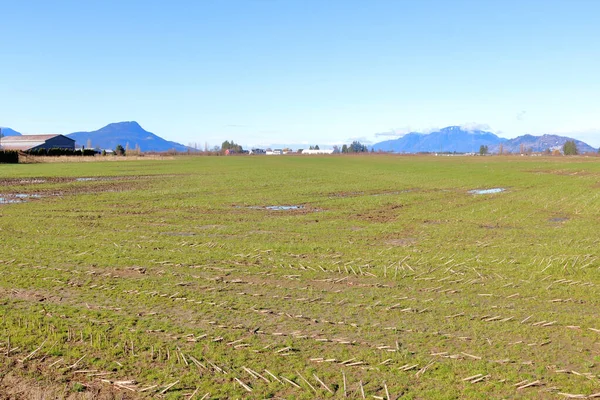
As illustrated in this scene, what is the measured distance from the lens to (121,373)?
609 centimetres

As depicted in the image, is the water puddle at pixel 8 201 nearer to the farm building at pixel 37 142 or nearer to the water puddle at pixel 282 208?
the water puddle at pixel 282 208

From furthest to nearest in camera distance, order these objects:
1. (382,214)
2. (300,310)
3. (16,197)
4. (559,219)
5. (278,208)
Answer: (16,197) < (278,208) < (382,214) < (559,219) < (300,310)

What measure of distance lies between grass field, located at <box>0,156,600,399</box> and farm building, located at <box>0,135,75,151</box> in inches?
5171

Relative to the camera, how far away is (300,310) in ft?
27.6

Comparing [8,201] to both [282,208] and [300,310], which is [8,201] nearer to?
[282,208]

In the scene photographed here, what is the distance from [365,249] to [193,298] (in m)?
5.88

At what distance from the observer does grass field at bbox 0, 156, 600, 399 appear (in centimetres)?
595

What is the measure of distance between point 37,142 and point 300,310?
5844 inches

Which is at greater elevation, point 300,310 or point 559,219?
point 559,219

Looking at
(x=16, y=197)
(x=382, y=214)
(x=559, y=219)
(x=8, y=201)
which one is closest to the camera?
(x=559, y=219)

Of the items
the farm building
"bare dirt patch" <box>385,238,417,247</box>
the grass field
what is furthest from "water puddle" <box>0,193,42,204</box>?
the farm building

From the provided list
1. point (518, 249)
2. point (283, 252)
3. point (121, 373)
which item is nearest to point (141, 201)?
point (283, 252)

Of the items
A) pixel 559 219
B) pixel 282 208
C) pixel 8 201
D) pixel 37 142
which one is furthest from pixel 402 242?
pixel 37 142

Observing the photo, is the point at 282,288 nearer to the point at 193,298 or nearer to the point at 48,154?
the point at 193,298
